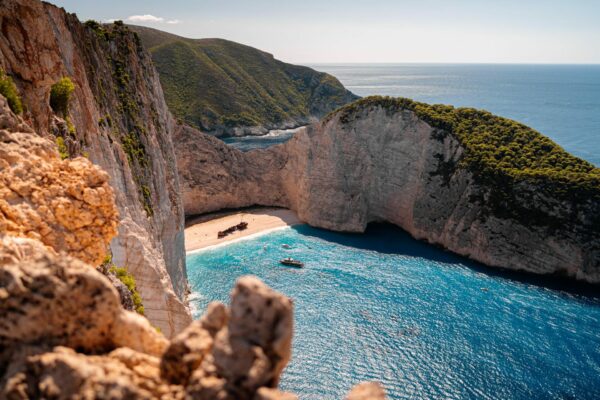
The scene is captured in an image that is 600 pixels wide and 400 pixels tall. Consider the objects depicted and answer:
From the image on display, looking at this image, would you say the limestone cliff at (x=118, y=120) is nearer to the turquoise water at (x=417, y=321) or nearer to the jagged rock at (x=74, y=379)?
the jagged rock at (x=74, y=379)

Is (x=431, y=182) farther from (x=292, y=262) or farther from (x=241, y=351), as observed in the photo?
(x=241, y=351)

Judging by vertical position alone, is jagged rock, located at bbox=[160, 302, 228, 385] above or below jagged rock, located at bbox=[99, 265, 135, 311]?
above

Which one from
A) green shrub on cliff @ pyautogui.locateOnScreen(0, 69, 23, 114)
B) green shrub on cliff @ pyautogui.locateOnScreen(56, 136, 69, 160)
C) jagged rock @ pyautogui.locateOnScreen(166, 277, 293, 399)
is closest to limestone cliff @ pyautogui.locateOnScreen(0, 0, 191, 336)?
green shrub on cliff @ pyautogui.locateOnScreen(56, 136, 69, 160)

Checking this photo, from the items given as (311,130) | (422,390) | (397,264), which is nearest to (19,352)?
(422,390)

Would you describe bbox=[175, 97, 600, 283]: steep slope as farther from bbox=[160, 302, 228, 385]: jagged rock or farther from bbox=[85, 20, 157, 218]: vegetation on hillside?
bbox=[160, 302, 228, 385]: jagged rock

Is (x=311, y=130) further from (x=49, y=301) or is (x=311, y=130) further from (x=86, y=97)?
(x=49, y=301)

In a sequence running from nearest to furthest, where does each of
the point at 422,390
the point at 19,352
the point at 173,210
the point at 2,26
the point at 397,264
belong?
1. the point at 19,352
2. the point at 2,26
3. the point at 422,390
4. the point at 173,210
5. the point at 397,264
